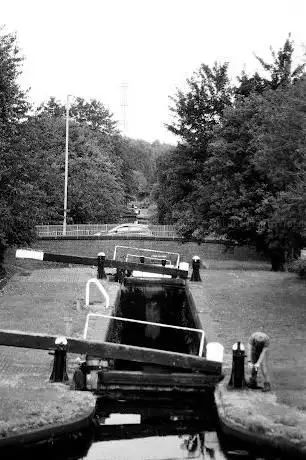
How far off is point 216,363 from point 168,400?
1.15 meters

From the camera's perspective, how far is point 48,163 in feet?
106

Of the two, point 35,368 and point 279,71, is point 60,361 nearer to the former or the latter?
point 35,368

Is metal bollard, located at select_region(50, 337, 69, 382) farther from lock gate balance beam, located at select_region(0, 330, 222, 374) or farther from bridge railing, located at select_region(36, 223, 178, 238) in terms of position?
bridge railing, located at select_region(36, 223, 178, 238)

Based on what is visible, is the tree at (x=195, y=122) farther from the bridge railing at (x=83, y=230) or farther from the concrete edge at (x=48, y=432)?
the concrete edge at (x=48, y=432)

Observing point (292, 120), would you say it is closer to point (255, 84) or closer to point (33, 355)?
point (33, 355)

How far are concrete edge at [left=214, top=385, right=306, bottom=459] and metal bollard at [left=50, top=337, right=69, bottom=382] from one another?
273 cm

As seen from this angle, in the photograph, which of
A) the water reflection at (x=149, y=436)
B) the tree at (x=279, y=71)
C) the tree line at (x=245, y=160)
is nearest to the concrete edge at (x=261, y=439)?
the water reflection at (x=149, y=436)

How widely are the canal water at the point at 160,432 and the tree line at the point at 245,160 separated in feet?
23.7

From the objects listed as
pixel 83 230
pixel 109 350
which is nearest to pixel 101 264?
pixel 109 350

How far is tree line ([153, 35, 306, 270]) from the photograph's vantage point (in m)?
18.7

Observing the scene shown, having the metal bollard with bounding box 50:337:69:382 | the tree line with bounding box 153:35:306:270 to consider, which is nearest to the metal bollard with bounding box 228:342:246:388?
the metal bollard with bounding box 50:337:69:382

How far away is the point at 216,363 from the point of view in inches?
427

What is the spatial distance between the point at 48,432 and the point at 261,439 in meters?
2.89

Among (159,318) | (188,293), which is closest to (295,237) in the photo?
(188,293)
